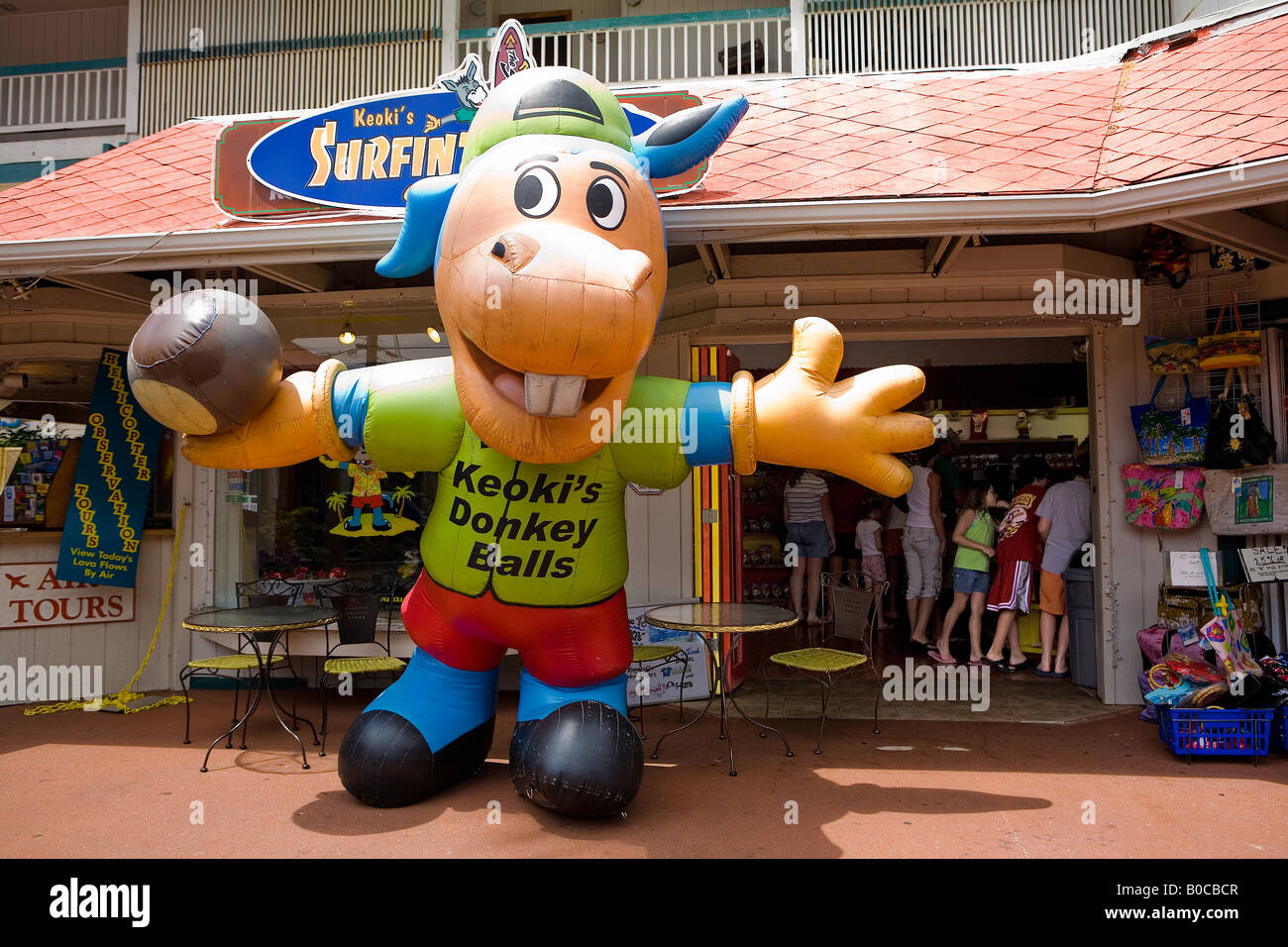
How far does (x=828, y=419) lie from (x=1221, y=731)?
3.18m

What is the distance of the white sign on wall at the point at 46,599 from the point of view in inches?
267

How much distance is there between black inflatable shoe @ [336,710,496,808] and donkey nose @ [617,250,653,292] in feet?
7.61

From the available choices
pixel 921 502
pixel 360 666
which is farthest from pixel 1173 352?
pixel 360 666

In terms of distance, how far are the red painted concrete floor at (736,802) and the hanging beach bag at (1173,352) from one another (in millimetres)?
2314

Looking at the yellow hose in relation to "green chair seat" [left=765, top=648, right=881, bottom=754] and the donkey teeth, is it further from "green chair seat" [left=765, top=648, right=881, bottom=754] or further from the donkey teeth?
the donkey teeth

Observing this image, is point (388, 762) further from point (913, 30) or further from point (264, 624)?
point (913, 30)

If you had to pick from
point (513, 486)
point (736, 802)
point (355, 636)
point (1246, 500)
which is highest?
point (513, 486)

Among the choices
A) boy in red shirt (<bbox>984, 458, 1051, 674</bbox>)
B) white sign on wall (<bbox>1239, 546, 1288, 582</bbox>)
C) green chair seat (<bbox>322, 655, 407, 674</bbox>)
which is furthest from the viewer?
boy in red shirt (<bbox>984, 458, 1051, 674</bbox>)

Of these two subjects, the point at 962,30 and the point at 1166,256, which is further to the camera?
the point at 962,30

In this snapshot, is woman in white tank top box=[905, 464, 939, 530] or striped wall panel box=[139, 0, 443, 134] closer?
woman in white tank top box=[905, 464, 939, 530]

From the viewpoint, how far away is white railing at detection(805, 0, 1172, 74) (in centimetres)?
888

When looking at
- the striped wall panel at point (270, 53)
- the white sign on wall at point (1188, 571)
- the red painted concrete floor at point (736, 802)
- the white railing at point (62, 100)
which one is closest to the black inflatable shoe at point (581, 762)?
the red painted concrete floor at point (736, 802)

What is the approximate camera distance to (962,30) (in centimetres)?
916

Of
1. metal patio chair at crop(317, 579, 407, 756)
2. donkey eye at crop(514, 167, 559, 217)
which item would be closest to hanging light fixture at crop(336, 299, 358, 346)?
metal patio chair at crop(317, 579, 407, 756)
